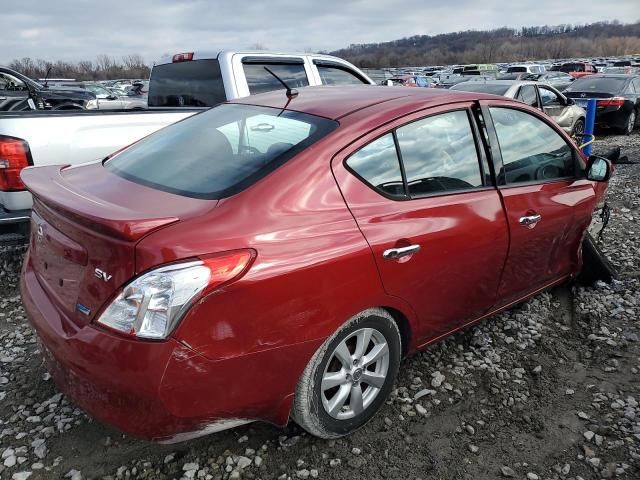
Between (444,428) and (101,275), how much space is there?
1.80m

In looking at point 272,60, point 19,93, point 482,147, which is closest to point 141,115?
point 272,60

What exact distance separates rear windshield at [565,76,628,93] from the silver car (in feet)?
6.20

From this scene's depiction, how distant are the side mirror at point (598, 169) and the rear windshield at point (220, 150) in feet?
6.89

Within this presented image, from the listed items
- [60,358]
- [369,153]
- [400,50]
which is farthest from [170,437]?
[400,50]

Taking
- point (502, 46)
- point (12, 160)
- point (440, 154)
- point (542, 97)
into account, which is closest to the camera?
point (440, 154)

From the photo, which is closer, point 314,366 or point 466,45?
point 314,366

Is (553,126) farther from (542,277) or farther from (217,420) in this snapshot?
(217,420)

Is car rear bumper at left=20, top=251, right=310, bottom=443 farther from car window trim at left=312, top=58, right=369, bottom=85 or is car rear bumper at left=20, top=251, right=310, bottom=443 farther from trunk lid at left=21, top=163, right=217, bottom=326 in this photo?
car window trim at left=312, top=58, right=369, bottom=85

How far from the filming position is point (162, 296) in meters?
1.84

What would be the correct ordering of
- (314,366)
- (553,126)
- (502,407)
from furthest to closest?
1. (553,126)
2. (502,407)
3. (314,366)

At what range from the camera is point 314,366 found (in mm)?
2260

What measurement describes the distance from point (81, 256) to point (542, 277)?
9.43ft

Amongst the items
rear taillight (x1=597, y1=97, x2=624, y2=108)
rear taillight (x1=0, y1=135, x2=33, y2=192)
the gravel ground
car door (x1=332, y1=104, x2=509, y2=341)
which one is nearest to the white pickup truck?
rear taillight (x1=0, y1=135, x2=33, y2=192)

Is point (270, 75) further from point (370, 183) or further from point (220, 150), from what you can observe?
point (370, 183)
